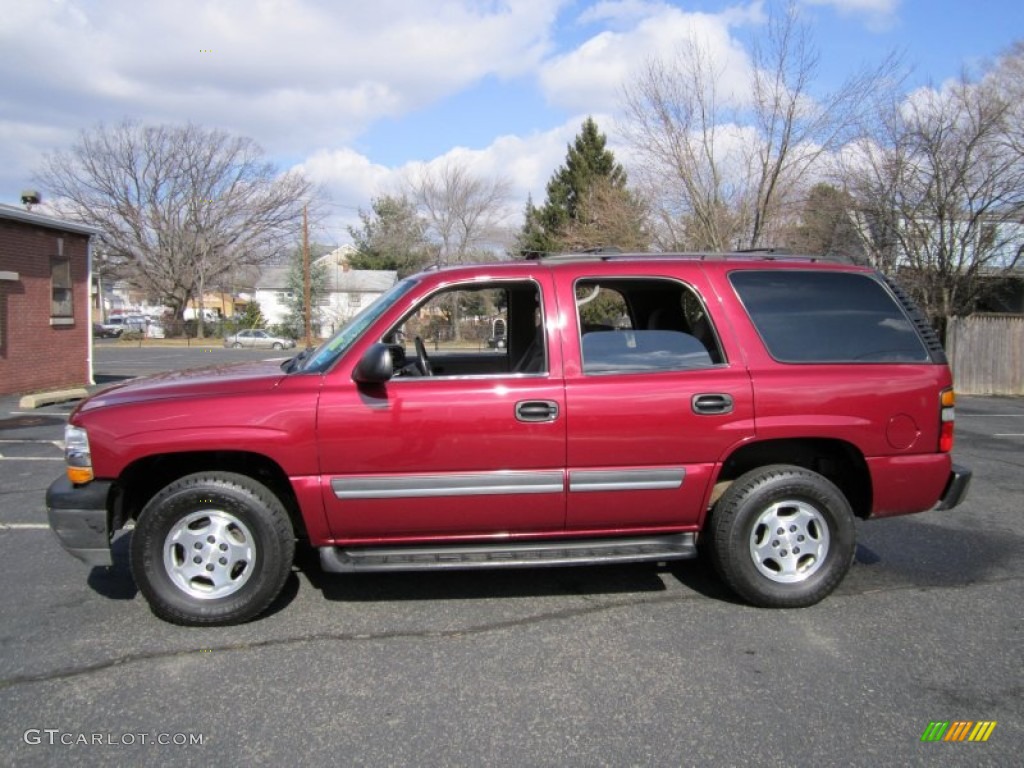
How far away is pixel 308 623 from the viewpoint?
12.6ft

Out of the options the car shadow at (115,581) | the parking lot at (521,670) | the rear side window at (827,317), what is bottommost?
the parking lot at (521,670)

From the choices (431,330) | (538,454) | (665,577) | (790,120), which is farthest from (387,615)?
(790,120)

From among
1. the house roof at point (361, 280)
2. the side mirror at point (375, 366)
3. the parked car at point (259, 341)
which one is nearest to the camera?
the side mirror at point (375, 366)

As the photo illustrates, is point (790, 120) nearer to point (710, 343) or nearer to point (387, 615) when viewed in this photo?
point (710, 343)

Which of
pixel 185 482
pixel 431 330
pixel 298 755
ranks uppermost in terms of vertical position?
pixel 431 330

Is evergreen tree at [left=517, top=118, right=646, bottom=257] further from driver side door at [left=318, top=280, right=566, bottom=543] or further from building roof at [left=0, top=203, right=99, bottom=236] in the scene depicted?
driver side door at [left=318, top=280, right=566, bottom=543]

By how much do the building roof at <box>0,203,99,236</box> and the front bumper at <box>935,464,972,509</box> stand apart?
1523 cm

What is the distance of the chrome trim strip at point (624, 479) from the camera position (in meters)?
3.79

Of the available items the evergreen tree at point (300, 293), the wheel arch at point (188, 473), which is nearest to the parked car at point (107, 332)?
the evergreen tree at point (300, 293)

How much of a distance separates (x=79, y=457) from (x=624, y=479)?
2725mm

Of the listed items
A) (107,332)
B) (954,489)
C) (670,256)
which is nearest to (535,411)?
(670,256)

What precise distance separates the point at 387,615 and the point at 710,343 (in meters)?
2.27

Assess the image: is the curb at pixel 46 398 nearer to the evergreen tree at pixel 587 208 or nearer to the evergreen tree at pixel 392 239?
the evergreen tree at pixel 587 208

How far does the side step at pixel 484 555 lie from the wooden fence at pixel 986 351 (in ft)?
60.0
